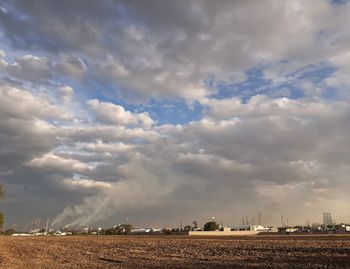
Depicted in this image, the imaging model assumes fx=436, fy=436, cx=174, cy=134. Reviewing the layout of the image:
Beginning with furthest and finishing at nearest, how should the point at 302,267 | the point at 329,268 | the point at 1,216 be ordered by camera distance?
1. the point at 1,216
2. the point at 302,267
3. the point at 329,268

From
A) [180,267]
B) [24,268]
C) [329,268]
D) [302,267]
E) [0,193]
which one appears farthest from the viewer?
[0,193]

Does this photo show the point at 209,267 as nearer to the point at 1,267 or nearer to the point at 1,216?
the point at 1,267

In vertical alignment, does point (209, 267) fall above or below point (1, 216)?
below

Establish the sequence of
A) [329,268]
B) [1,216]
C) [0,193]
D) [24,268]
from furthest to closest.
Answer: [1,216] < [0,193] < [24,268] < [329,268]

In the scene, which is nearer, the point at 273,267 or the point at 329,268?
the point at 329,268

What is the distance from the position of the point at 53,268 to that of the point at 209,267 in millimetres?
13517

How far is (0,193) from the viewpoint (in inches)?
5103

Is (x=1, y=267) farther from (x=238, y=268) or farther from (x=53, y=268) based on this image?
(x=238, y=268)

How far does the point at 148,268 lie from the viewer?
36000mm

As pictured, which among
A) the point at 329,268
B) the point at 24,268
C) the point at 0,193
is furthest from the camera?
the point at 0,193

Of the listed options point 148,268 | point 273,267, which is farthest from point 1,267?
point 273,267

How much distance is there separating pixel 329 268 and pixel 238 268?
679 cm

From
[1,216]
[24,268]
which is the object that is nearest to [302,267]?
[24,268]

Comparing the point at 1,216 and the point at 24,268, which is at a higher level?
the point at 1,216
